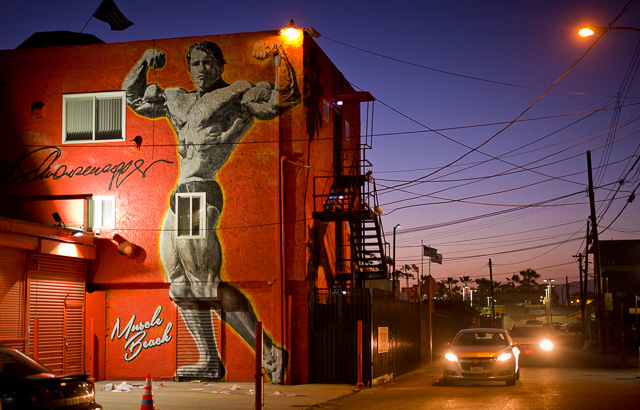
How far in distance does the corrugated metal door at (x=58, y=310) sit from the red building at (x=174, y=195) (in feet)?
0.18

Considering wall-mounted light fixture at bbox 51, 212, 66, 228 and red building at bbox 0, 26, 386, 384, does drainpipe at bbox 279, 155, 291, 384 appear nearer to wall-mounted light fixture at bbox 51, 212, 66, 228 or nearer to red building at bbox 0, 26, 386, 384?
red building at bbox 0, 26, 386, 384

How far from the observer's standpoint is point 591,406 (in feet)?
50.1

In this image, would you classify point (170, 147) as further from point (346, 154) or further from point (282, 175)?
point (346, 154)

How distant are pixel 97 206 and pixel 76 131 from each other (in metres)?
2.43

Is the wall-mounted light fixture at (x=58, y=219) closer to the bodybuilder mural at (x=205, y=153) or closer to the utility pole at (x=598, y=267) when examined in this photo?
the bodybuilder mural at (x=205, y=153)

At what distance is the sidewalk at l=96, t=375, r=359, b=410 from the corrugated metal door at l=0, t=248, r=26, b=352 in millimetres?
2478

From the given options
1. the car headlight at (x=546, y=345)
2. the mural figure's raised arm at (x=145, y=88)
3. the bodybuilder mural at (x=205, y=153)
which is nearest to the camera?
the bodybuilder mural at (x=205, y=153)

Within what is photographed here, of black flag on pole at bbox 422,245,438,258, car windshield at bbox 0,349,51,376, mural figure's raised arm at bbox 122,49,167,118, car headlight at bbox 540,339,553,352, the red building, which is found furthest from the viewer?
black flag on pole at bbox 422,245,438,258

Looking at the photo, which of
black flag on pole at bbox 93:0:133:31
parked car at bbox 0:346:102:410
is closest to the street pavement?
parked car at bbox 0:346:102:410

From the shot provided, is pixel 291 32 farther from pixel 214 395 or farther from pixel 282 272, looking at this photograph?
pixel 214 395

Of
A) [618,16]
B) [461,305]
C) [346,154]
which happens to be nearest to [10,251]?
[346,154]

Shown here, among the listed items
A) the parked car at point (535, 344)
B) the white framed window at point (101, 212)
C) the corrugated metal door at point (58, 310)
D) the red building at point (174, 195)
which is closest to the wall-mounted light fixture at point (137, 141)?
the red building at point (174, 195)

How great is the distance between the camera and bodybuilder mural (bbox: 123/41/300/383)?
22.4 meters

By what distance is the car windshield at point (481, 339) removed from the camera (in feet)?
70.6
